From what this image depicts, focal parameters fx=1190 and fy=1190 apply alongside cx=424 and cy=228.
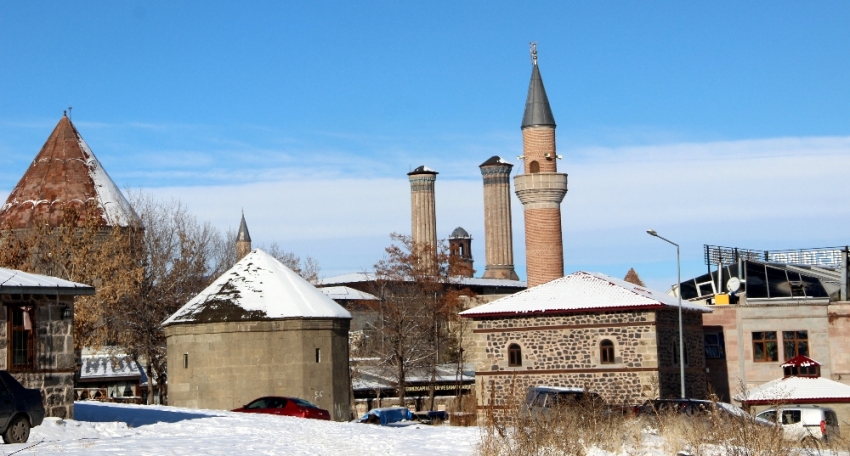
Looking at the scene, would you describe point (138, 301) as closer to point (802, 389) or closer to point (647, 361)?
point (647, 361)

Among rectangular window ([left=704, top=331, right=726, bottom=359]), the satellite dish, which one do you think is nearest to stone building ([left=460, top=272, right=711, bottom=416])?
rectangular window ([left=704, top=331, right=726, bottom=359])

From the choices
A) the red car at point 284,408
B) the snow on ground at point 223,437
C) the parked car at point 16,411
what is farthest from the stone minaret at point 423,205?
the parked car at point 16,411

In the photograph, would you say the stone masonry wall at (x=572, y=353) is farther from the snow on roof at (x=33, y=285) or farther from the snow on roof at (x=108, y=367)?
the snow on roof at (x=33, y=285)

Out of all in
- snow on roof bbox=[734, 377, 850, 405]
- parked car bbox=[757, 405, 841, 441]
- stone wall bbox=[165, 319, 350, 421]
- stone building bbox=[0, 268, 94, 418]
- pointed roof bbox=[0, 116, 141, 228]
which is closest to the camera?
stone building bbox=[0, 268, 94, 418]

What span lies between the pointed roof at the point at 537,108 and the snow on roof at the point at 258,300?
22.3m

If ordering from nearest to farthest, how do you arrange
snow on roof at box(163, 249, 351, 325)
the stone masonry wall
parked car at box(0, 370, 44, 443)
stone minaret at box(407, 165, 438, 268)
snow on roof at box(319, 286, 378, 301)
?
parked car at box(0, 370, 44, 443)
the stone masonry wall
snow on roof at box(163, 249, 351, 325)
snow on roof at box(319, 286, 378, 301)
stone minaret at box(407, 165, 438, 268)

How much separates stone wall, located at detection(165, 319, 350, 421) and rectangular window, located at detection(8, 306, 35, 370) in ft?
43.8

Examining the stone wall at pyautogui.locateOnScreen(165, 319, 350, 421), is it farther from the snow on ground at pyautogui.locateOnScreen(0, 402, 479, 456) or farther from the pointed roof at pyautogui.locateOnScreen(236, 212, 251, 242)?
the pointed roof at pyautogui.locateOnScreen(236, 212, 251, 242)

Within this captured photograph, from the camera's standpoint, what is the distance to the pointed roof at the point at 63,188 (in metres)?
49.5

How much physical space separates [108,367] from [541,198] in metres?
21.2

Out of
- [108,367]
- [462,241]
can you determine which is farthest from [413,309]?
[462,241]

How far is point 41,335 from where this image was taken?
20.0m

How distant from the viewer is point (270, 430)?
19.2 metres

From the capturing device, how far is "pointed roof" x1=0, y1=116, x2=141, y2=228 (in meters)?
49.5
